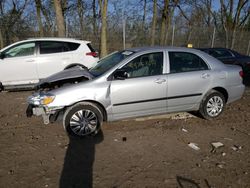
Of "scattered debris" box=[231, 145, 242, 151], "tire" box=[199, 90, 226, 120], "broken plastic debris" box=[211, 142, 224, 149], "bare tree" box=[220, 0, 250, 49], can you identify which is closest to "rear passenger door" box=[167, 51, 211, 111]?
"tire" box=[199, 90, 226, 120]

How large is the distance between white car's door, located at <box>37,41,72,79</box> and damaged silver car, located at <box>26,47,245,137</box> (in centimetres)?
290

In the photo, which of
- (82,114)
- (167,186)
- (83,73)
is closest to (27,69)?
(83,73)

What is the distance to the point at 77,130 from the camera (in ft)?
13.3

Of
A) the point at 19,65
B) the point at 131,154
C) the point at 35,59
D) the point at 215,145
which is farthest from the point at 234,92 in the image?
the point at 19,65

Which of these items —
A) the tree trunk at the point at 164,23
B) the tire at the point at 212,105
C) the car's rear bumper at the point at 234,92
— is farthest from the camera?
the tree trunk at the point at 164,23

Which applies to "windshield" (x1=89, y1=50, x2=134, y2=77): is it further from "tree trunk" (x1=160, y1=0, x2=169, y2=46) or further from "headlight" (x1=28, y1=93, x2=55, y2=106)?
"tree trunk" (x1=160, y1=0, x2=169, y2=46)

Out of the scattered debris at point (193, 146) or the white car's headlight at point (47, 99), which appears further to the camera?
the white car's headlight at point (47, 99)

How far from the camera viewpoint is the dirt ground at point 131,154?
2.84 m

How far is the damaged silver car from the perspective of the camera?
393 cm

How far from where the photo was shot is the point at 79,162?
10.6 feet

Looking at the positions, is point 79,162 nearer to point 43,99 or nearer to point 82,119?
point 82,119

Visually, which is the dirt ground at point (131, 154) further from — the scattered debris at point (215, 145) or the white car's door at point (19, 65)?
the white car's door at point (19, 65)

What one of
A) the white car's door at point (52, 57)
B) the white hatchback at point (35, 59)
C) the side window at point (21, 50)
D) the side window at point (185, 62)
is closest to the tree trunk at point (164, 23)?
the white hatchback at point (35, 59)

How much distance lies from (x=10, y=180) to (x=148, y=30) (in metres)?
13.3
